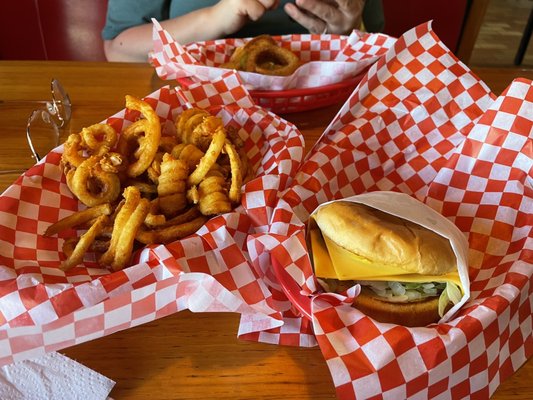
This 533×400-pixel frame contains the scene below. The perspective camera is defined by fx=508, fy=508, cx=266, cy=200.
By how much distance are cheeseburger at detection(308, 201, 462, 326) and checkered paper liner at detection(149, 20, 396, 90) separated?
712mm

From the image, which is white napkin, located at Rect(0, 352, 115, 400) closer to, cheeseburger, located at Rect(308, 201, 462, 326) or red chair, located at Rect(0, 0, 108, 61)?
cheeseburger, located at Rect(308, 201, 462, 326)

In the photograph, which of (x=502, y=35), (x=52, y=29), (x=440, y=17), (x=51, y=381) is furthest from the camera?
(x=502, y=35)

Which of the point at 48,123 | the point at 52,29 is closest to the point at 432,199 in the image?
the point at 48,123

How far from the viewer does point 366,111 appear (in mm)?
1522

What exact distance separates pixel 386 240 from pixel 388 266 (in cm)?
5

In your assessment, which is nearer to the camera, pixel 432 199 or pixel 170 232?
pixel 170 232

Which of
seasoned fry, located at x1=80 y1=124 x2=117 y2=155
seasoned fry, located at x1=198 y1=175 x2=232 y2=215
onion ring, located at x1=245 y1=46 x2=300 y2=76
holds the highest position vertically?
onion ring, located at x1=245 y1=46 x2=300 y2=76

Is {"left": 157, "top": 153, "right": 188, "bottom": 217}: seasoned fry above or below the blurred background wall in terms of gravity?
above

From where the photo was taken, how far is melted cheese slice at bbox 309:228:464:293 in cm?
102

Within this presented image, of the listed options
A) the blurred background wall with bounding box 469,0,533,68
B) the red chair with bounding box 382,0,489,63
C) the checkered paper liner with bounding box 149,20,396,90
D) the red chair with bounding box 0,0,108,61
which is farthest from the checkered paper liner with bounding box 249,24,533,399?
the blurred background wall with bounding box 469,0,533,68

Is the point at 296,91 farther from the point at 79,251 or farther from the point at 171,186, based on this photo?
the point at 79,251

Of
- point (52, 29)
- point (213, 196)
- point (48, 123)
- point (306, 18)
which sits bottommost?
point (52, 29)

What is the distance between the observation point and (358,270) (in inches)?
40.3

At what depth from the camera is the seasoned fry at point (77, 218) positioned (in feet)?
3.63
